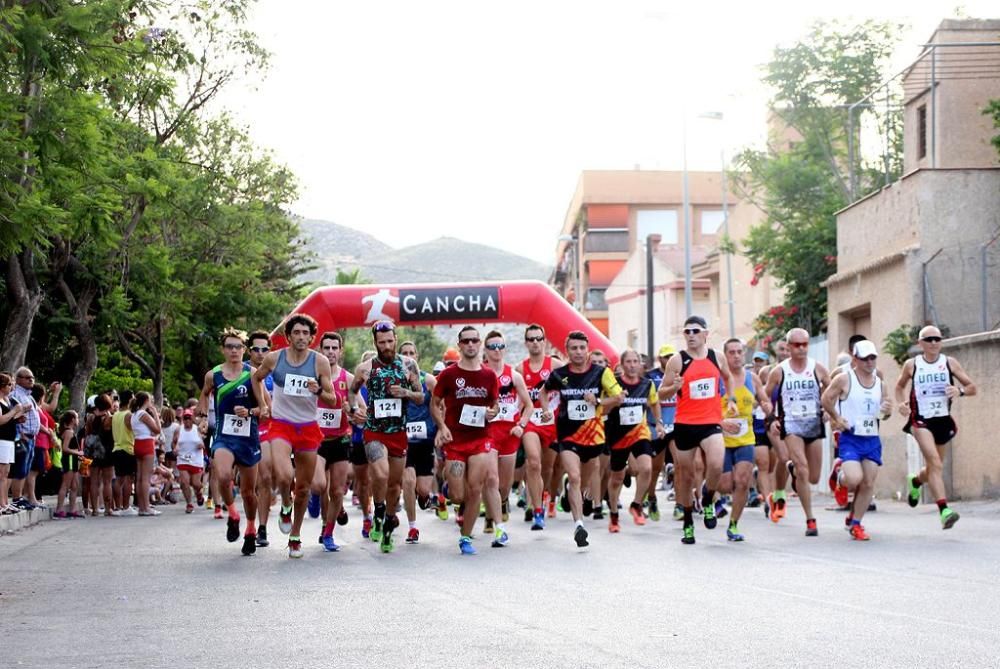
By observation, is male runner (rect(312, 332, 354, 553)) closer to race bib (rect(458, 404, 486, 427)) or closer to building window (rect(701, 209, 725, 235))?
race bib (rect(458, 404, 486, 427))

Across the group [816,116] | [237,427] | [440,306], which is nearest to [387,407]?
[237,427]

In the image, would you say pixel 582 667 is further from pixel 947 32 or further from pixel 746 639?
pixel 947 32

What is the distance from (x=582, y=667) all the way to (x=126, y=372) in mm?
42839

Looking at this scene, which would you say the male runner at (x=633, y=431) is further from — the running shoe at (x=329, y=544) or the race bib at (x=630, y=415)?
the running shoe at (x=329, y=544)

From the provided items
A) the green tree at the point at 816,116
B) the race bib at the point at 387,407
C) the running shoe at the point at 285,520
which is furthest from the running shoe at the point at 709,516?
the green tree at the point at 816,116

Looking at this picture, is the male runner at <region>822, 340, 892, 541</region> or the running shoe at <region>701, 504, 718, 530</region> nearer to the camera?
the male runner at <region>822, 340, 892, 541</region>

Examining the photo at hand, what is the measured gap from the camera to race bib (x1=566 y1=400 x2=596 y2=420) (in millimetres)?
16047

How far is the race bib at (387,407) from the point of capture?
47.3 ft

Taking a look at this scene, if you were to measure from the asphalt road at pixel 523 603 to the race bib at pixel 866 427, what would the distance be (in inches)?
39.3

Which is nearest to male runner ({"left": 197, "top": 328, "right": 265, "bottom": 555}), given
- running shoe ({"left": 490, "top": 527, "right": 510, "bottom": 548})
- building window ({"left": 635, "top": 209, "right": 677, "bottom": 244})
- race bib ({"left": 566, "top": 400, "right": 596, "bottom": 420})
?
running shoe ({"left": 490, "top": 527, "right": 510, "bottom": 548})

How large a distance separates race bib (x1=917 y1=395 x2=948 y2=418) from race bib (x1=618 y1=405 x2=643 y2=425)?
3160mm

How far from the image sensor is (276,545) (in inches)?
606

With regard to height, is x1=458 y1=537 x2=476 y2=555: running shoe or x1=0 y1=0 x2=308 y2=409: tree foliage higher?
x1=0 y1=0 x2=308 y2=409: tree foliage

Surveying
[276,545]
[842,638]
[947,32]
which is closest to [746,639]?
[842,638]
